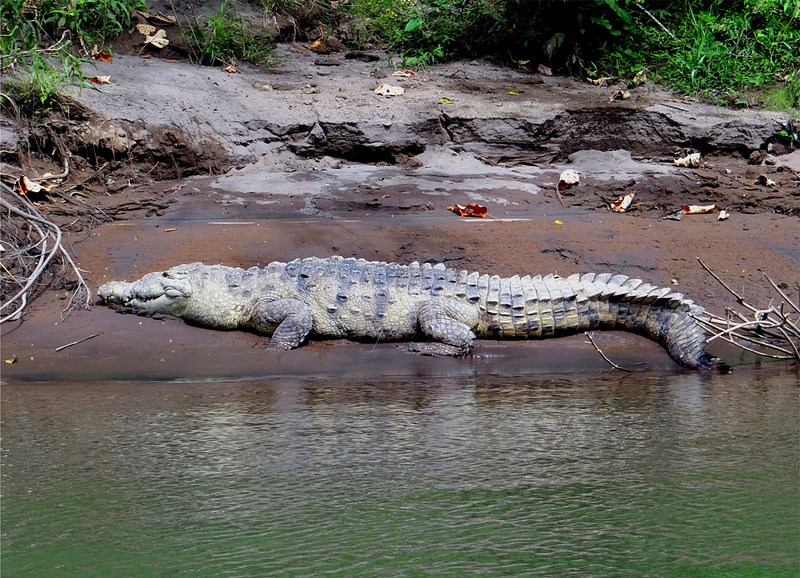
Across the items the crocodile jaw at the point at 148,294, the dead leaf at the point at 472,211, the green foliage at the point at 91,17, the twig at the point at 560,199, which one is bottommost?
the crocodile jaw at the point at 148,294

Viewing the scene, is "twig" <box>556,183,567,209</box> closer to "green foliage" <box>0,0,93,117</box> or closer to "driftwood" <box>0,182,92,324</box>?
"driftwood" <box>0,182,92,324</box>

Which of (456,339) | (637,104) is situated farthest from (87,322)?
(637,104)

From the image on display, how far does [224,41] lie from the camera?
396 inches

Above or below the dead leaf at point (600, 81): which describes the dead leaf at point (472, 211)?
below

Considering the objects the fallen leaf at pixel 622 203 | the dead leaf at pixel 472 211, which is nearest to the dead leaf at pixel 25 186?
the dead leaf at pixel 472 211

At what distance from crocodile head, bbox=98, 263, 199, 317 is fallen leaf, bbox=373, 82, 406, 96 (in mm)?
3830

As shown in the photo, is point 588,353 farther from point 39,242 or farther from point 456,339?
point 39,242

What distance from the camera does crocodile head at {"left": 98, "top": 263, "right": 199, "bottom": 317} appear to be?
640cm

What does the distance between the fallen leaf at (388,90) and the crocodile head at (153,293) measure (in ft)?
12.6

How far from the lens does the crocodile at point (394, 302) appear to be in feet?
20.6

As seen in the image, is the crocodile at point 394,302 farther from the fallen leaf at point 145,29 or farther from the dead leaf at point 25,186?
the fallen leaf at point 145,29

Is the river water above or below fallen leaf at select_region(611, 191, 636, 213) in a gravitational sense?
below

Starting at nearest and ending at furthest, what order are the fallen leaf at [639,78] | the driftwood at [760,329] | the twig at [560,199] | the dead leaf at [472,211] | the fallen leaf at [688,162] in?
the driftwood at [760,329], the dead leaf at [472,211], the twig at [560,199], the fallen leaf at [688,162], the fallen leaf at [639,78]

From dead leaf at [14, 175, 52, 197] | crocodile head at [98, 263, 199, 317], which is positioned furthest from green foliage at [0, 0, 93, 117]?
crocodile head at [98, 263, 199, 317]
